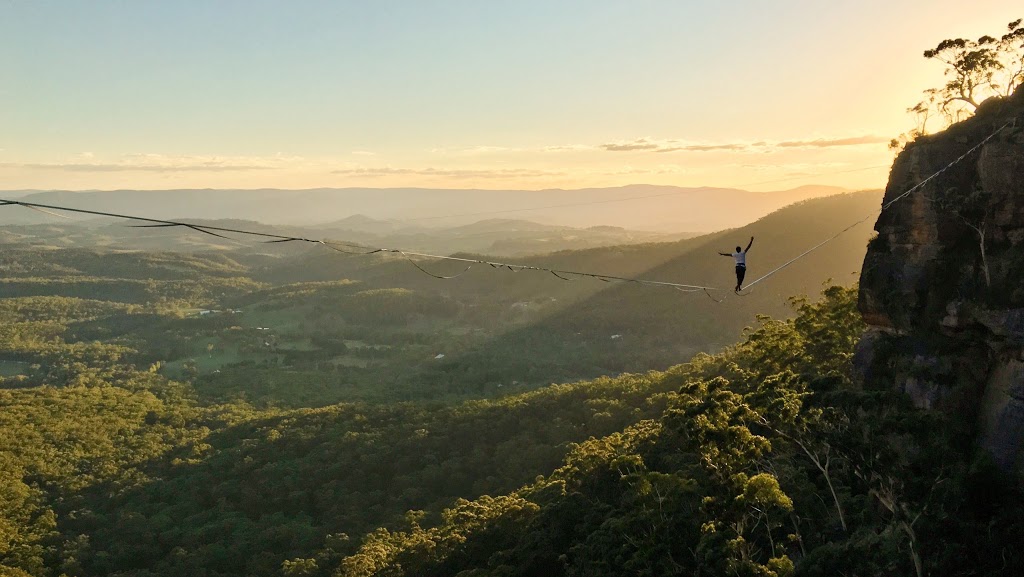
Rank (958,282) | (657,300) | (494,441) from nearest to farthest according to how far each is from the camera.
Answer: (958,282) → (494,441) → (657,300)

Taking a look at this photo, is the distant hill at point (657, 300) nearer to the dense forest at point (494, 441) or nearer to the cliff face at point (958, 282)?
the dense forest at point (494, 441)

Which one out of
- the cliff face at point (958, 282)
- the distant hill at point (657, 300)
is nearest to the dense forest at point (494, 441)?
the distant hill at point (657, 300)

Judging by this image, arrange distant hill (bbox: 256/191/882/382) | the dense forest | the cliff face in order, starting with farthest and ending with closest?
distant hill (bbox: 256/191/882/382), the cliff face, the dense forest

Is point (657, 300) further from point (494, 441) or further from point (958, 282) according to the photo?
point (958, 282)

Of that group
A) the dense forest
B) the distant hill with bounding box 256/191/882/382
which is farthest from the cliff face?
the distant hill with bounding box 256/191/882/382

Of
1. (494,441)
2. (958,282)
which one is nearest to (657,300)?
(494,441)

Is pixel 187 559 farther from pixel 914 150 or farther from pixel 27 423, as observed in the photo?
pixel 914 150

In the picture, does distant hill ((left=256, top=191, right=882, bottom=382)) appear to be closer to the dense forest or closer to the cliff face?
the dense forest
